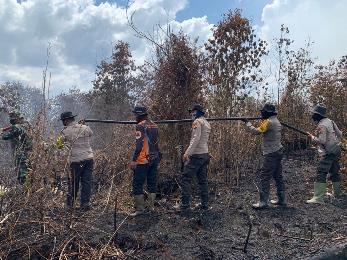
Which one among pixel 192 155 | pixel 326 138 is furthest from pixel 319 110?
pixel 192 155

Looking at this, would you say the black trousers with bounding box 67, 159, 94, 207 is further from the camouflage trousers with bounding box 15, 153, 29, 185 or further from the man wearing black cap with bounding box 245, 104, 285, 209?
the man wearing black cap with bounding box 245, 104, 285, 209

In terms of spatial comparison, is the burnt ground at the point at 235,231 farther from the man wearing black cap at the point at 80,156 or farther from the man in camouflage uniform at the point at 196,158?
the man wearing black cap at the point at 80,156

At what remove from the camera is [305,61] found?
12664 millimetres

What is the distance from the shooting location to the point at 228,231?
6.06 meters

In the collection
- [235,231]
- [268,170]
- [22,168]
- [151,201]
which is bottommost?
[235,231]

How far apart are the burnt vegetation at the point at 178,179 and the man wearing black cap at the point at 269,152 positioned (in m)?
0.36

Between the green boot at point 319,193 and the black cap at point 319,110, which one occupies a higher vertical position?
the black cap at point 319,110

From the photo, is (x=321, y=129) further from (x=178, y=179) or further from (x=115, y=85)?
(x=115, y=85)

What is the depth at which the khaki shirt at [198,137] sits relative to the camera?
686 centimetres

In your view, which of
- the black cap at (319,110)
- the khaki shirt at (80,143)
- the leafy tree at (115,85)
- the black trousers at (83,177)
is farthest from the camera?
the leafy tree at (115,85)

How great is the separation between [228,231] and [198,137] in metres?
1.63

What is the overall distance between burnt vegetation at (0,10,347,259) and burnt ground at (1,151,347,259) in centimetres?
2

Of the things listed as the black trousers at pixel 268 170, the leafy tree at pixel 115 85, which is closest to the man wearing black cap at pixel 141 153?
the black trousers at pixel 268 170

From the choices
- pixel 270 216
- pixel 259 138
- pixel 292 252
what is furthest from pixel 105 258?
pixel 259 138
